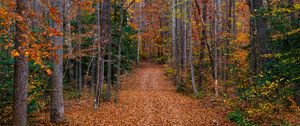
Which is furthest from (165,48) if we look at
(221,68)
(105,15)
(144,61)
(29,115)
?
(29,115)

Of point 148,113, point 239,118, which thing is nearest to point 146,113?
point 148,113

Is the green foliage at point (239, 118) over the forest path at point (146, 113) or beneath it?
over

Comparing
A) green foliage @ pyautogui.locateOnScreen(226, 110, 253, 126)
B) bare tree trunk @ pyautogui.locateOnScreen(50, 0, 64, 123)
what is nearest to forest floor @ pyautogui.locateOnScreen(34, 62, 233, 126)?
green foliage @ pyautogui.locateOnScreen(226, 110, 253, 126)

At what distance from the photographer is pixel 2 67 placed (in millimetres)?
8336

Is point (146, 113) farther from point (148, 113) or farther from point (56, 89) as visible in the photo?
point (56, 89)

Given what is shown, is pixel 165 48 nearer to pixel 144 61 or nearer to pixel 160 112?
pixel 144 61

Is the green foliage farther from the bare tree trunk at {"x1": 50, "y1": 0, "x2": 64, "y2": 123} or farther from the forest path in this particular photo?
the bare tree trunk at {"x1": 50, "y1": 0, "x2": 64, "y2": 123}

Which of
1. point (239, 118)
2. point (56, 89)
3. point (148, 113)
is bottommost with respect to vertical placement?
point (148, 113)

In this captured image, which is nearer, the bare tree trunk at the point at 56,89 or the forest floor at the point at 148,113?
the bare tree trunk at the point at 56,89

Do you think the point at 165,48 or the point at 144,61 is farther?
the point at 144,61

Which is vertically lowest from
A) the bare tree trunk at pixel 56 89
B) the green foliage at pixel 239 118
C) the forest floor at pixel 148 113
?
the forest floor at pixel 148 113

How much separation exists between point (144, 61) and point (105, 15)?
102 ft

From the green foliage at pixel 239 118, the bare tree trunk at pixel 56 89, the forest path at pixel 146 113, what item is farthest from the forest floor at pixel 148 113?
the bare tree trunk at pixel 56 89

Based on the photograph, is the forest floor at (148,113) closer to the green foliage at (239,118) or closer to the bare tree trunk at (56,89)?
the green foliage at (239,118)
